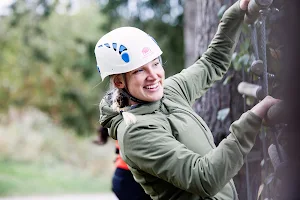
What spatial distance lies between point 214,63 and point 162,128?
2.60ft

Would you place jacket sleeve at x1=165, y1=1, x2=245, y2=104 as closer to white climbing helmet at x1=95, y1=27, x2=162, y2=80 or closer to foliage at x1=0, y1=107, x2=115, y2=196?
white climbing helmet at x1=95, y1=27, x2=162, y2=80

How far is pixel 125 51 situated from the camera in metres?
2.44

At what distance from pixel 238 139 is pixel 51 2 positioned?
8190mm

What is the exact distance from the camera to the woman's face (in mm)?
2420

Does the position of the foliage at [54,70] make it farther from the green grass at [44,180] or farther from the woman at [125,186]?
the woman at [125,186]

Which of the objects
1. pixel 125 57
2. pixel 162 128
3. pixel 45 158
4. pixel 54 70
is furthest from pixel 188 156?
pixel 54 70

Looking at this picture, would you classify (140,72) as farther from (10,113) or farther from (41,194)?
(10,113)

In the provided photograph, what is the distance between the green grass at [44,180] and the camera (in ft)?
42.0

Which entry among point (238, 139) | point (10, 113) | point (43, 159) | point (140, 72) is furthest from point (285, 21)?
point (10, 113)

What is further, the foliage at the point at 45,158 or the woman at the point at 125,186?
the foliage at the point at 45,158

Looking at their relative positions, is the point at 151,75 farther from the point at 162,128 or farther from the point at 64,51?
the point at 64,51

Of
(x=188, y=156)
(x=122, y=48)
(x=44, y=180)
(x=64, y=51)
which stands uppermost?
(x=122, y=48)

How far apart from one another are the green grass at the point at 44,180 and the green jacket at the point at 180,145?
33.6 ft

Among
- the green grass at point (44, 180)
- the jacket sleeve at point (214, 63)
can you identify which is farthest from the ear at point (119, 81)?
the green grass at point (44, 180)
